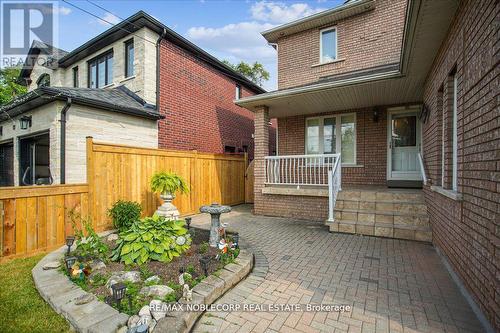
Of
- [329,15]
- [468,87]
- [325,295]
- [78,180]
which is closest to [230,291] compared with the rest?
[325,295]

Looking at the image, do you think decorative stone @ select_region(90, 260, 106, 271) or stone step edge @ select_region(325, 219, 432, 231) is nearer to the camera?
decorative stone @ select_region(90, 260, 106, 271)

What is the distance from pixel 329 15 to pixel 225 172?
259 inches

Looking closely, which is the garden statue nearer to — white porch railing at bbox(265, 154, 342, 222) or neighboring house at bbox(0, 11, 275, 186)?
neighboring house at bbox(0, 11, 275, 186)

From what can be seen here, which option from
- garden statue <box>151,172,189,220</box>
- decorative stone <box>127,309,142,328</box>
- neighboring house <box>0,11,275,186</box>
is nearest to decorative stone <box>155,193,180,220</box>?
garden statue <box>151,172,189,220</box>

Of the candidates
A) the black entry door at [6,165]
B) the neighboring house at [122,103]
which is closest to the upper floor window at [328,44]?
the neighboring house at [122,103]

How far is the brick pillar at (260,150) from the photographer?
7617 millimetres

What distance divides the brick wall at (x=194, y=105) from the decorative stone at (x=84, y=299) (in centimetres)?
615

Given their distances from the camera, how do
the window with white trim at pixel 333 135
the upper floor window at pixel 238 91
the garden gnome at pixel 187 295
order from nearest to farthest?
1. the garden gnome at pixel 187 295
2. the window with white trim at pixel 333 135
3. the upper floor window at pixel 238 91

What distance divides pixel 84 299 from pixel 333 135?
25.6 ft

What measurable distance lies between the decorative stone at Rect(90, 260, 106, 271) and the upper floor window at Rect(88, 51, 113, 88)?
26.3 feet

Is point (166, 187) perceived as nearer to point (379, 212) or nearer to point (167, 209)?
point (167, 209)

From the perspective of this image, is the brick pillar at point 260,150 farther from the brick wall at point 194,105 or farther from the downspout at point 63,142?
the downspout at point 63,142

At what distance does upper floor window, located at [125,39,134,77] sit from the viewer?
862 cm

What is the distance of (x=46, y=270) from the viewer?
3.32 metres
